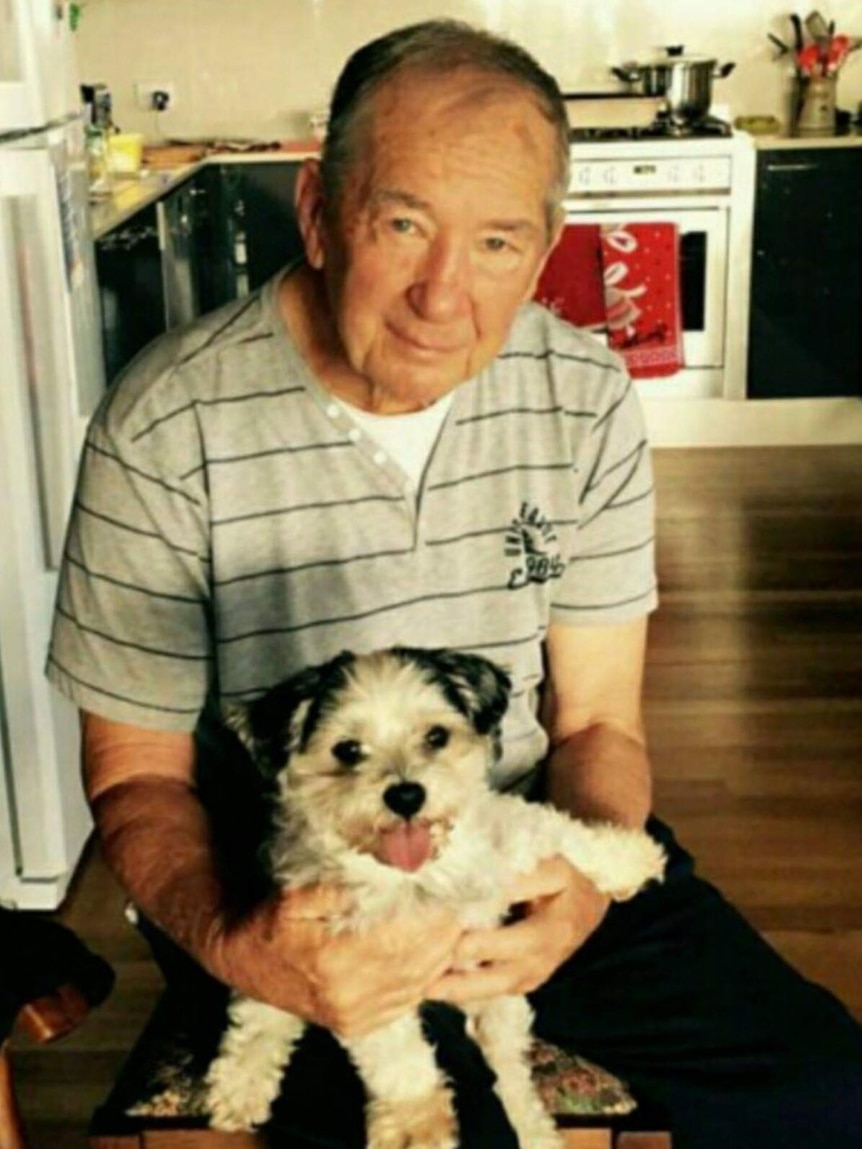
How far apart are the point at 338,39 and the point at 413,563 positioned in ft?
17.4

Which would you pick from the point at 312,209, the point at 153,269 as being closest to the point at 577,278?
the point at 153,269

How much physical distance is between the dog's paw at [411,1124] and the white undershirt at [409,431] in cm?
54

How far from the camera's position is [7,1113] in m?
A: 1.38

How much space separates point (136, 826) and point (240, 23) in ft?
17.9

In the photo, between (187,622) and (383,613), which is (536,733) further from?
(187,622)

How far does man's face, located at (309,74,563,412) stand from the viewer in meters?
1.33

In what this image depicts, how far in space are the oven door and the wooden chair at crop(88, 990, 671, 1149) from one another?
180 inches

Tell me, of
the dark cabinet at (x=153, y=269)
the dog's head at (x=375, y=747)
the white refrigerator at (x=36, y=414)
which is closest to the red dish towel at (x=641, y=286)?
the dark cabinet at (x=153, y=269)

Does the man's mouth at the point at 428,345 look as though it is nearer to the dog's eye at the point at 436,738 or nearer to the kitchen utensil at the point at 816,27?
the dog's eye at the point at 436,738

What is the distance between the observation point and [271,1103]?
1378 millimetres

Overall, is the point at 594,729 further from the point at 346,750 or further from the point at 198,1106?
the point at 198,1106

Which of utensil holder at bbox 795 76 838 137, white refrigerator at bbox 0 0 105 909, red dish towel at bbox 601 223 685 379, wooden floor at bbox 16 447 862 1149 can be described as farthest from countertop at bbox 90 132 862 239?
white refrigerator at bbox 0 0 105 909

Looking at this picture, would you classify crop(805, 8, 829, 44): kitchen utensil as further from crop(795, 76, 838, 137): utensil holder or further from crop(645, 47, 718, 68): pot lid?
crop(645, 47, 718, 68): pot lid

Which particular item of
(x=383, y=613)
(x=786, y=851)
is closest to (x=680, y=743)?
(x=786, y=851)
